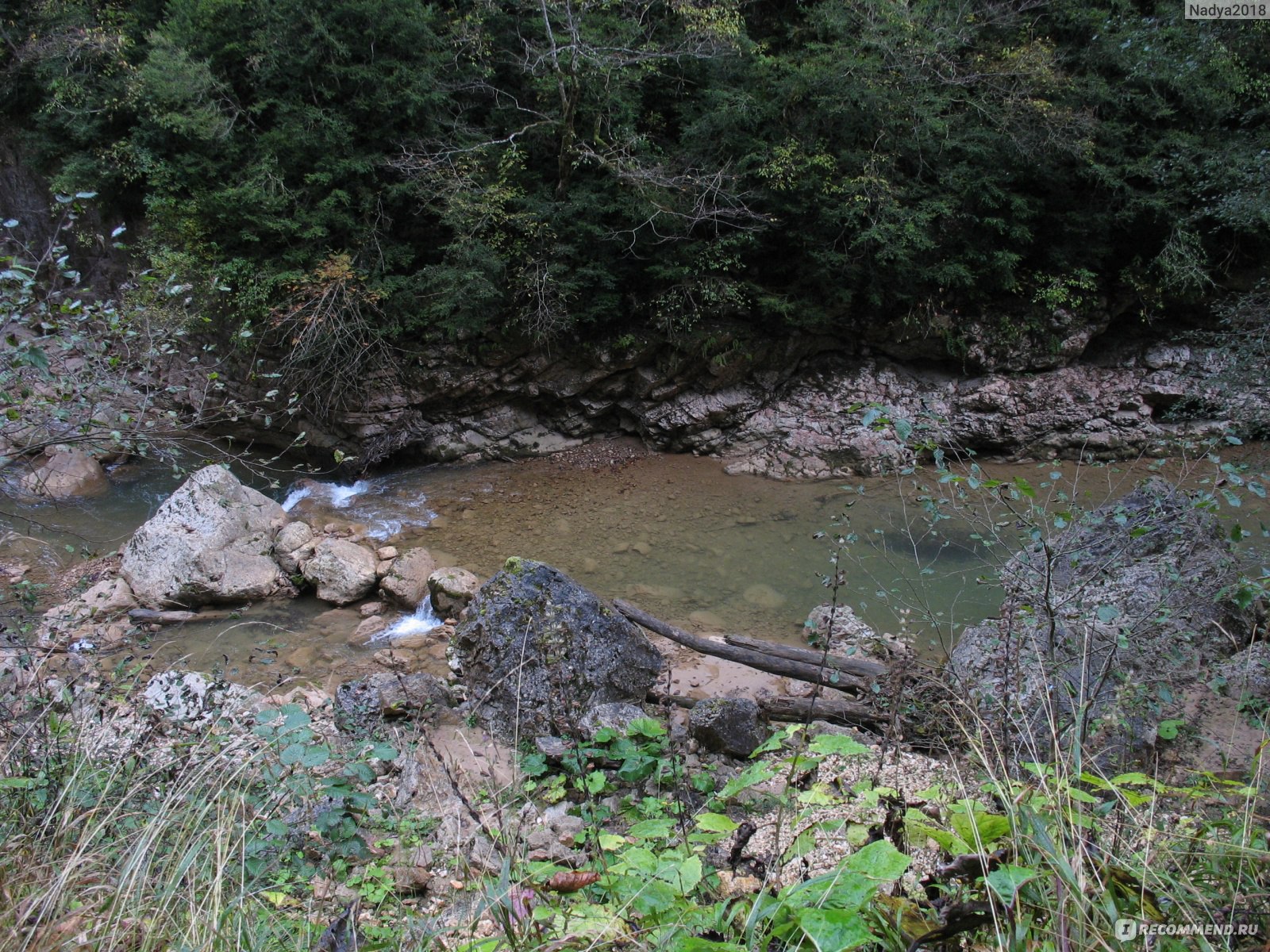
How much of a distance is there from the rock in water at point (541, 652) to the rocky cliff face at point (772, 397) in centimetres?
489

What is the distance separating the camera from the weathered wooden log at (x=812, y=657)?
4219 mm

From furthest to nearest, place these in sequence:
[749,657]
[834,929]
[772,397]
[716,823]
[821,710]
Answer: [772,397] → [749,657] → [821,710] → [716,823] → [834,929]

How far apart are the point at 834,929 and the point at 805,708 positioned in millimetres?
3060

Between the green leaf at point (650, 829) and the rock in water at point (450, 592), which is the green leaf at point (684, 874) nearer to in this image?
the green leaf at point (650, 829)

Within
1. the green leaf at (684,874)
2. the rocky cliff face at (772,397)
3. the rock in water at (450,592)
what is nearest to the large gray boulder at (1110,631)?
the green leaf at (684,874)

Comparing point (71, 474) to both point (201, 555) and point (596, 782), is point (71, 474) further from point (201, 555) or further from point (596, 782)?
point (596, 782)

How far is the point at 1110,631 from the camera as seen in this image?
11.1ft

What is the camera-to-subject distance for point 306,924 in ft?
4.96

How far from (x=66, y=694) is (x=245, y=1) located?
29.1ft

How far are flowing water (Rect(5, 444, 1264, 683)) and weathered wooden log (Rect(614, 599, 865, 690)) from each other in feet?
2.26

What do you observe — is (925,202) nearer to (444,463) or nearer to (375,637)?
(444,463)

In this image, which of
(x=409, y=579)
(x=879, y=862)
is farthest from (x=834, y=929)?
(x=409, y=579)

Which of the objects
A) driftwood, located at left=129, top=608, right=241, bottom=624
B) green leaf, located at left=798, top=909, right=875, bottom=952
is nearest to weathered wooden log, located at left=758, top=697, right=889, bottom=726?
green leaf, located at left=798, top=909, right=875, bottom=952

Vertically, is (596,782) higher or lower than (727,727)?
higher
